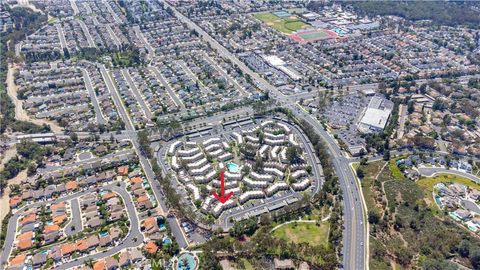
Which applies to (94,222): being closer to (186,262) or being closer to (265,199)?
(186,262)

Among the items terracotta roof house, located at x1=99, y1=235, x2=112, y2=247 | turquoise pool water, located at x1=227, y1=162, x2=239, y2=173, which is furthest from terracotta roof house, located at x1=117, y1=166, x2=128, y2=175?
turquoise pool water, located at x1=227, y1=162, x2=239, y2=173

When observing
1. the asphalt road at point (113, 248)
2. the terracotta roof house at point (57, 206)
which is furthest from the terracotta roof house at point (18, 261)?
the terracotta roof house at point (57, 206)

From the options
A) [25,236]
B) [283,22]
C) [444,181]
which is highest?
[283,22]

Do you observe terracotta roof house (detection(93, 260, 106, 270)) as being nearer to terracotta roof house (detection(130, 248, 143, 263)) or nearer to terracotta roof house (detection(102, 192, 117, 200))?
terracotta roof house (detection(130, 248, 143, 263))

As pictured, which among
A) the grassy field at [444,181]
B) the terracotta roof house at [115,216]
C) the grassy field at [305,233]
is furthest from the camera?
the grassy field at [444,181]

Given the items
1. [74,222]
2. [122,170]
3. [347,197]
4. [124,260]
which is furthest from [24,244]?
[347,197]

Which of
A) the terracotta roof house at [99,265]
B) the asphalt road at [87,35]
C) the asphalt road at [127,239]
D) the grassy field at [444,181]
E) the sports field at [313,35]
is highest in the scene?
the asphalt road at [87,35]

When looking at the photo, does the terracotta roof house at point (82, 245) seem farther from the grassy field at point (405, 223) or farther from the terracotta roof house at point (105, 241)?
the grassy field at point (405, 223)
